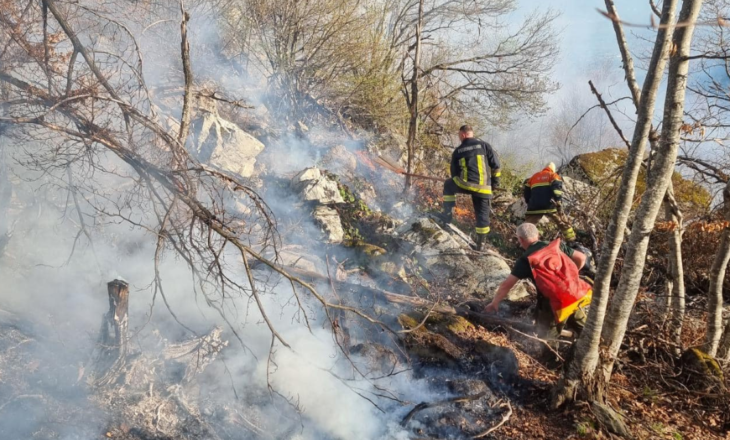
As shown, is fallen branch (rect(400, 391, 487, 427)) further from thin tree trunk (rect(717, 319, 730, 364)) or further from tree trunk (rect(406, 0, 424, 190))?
tree trunk (rect(406, 0, 424, 190))

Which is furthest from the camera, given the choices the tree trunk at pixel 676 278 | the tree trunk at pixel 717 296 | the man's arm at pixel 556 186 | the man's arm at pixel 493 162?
the man's arm at pixel 493 162

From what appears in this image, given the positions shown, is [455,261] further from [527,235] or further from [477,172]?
[527,235]

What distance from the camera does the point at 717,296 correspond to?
4.82 meters

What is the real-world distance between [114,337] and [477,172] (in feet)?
17.6

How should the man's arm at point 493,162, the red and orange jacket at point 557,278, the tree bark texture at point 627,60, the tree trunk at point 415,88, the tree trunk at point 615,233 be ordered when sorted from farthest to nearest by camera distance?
the tree trunk at point 415,88 → the man's arm at point 493,162 → the red and orange jacket at point 557,278 → the tree bark texture at point 627,60 → the tree trunk at point 615,233

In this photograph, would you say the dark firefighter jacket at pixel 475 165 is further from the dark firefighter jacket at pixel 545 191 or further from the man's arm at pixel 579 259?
the man's arm at pixel 579 259

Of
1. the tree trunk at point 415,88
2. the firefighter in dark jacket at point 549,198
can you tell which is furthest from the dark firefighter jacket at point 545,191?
the tree trunk at point 415,88

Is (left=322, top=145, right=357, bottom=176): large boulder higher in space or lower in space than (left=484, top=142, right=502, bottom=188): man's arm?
higher

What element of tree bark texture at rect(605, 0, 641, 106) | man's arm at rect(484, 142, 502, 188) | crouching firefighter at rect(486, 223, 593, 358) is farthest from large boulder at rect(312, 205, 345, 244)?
tree bark texture at rect(605, 0, 641, 106)

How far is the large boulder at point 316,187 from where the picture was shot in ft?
29.3

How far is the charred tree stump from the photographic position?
4367mm

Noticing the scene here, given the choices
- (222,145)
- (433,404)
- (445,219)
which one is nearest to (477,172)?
(445,219)

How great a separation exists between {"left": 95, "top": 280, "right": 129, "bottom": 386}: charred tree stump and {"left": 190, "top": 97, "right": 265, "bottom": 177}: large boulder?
4955 millimetres

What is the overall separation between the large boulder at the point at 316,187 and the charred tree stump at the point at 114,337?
467 centimetres
